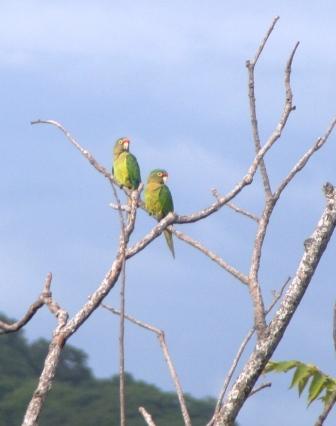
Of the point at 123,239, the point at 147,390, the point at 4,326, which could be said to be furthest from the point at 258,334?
the point at 147,390

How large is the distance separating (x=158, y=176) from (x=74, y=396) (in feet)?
122

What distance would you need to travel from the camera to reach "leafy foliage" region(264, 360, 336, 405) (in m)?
5.99

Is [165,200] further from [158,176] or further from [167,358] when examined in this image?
Answer: [167,358]

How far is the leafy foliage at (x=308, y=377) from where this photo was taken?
599 cm

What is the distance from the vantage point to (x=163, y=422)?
1585 inches

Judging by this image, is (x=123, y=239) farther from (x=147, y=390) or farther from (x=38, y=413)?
(x=147, y=390)

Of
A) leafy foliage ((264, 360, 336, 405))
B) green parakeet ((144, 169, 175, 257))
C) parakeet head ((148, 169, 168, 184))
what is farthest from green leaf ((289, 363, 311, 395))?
parakeet head ((148, 169, 168, 184))

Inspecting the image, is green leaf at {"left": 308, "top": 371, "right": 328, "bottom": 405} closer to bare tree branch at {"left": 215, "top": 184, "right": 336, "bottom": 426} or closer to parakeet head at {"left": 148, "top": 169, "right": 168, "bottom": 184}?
bare tree branch at {"left": 215, "top": 184, "right": 336, "bottom": 426}

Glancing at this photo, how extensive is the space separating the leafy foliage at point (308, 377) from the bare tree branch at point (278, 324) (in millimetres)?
1306

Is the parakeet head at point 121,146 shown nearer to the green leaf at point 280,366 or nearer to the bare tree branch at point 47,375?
the green leaf at point 280,366

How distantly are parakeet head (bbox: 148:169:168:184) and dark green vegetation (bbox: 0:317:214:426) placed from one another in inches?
1058

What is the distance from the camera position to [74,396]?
162 feet

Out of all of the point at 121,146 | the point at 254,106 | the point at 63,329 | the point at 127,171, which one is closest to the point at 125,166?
the point at 127,171

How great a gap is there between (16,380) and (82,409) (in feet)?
8.39
